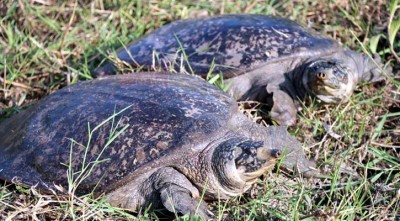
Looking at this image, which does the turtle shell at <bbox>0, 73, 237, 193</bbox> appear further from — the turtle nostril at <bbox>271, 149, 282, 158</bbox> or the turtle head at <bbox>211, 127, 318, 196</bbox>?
the turtle nostril at <bbox>271, 149, 282, 158</bbox>

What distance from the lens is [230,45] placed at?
4.59 meters

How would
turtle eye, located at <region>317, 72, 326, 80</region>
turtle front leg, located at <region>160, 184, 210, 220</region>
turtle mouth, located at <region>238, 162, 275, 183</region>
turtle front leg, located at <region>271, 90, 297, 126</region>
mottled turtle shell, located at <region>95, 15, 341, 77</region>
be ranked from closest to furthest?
turtle front leg, located at <region>160, 184, 210, 220</region>, turtle mouth, located at <region>238, 162, 275, 183</region>, turtle front leg, located at <region>271, 90, 297, 126</region>, turtle eye, located at <region>317, 72, 326, 80</region>, mottled turtle shell, located at <region>95, 15, 341, 77</region>

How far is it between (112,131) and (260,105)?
1.34 metres

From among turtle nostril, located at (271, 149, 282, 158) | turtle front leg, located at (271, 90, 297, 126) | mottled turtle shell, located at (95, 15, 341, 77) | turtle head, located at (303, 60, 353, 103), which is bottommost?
turtle front leg, located at (271, 90, 297, 126)

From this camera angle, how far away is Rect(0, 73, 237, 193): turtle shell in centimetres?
331

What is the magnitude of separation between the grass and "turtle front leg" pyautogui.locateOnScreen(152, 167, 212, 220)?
0.10 metres

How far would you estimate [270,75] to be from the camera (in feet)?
15.0

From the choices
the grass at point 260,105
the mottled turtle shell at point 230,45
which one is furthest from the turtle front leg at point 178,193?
the mottled turtle shell at point 230,45

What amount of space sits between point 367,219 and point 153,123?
3.63ft

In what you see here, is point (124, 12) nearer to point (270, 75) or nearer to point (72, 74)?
point (72, 74)

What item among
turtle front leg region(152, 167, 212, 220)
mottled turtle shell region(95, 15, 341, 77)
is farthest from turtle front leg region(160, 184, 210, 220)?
mottled turtle shell region(95, 15, 341, 77)

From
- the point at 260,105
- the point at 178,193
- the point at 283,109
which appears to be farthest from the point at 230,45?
the point at 178,193

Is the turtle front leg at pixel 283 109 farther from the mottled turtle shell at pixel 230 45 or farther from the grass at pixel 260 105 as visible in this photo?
the mottled turtle shell at pixel 230 45

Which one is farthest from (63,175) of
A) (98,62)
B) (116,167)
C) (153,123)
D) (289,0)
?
(289,0)
